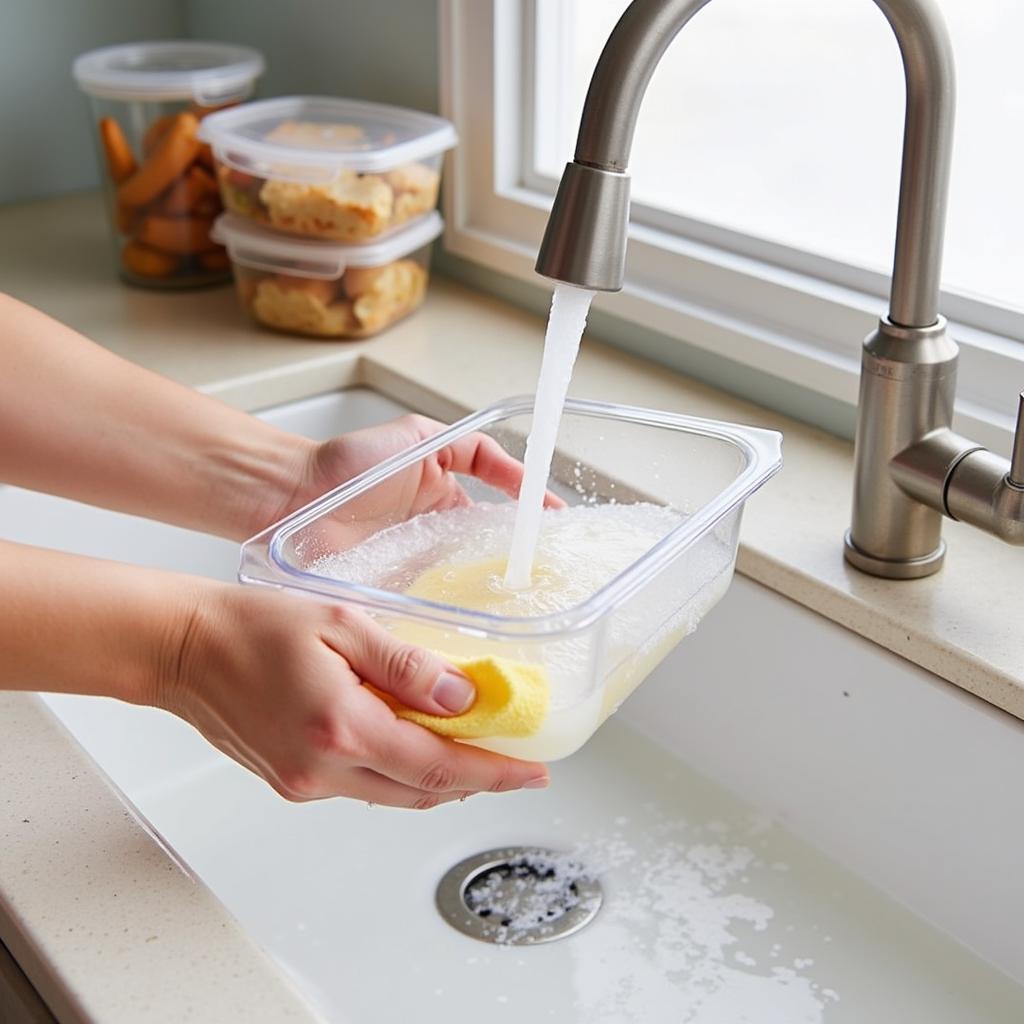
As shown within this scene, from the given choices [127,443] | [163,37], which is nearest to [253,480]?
[127,443]

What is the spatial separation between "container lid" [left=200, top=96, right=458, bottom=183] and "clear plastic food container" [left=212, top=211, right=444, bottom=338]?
6cm

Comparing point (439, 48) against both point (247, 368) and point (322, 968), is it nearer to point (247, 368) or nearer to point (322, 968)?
point (247, 368)

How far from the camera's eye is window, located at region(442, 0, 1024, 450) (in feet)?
3.09

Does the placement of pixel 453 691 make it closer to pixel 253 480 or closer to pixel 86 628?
pixel 86 628

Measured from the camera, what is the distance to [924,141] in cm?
73

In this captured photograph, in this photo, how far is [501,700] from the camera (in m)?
0.59

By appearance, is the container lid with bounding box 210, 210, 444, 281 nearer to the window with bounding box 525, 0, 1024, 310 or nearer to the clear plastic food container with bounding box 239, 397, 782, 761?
the window with bounding box 525, 0, 1024, 310

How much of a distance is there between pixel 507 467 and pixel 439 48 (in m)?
0.65

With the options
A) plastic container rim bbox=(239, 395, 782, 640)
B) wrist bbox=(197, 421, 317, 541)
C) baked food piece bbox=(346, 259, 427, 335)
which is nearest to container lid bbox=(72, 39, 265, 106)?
baked food piece bbox=(346, 259, 427, 335)

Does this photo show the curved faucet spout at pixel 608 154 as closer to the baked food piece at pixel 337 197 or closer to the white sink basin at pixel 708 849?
the white sink basin at pixel 708 849

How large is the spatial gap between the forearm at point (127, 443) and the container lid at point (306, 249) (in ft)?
1.10

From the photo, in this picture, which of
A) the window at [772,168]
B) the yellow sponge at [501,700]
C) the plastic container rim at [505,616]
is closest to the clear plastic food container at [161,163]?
the window at [772,168]

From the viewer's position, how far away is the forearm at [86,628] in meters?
0.66

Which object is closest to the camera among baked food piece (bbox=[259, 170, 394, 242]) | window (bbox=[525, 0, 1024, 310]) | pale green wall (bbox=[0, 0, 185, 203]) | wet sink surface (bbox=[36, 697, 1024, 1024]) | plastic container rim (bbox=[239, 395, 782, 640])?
plastic container rim (bbox=[239, 395, 782, 640])
